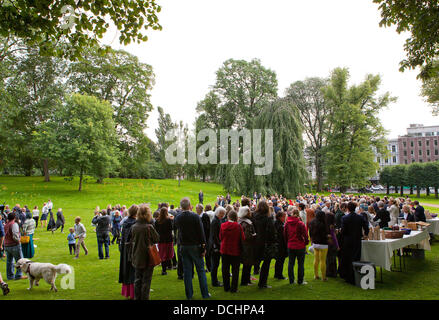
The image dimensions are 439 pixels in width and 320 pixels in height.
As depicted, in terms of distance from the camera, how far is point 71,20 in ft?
20.5

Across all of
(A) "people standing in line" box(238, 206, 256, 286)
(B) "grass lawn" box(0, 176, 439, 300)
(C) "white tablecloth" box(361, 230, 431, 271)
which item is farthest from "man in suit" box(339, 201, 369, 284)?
(A) "people standing in line" box(238, 206, 256, 286)

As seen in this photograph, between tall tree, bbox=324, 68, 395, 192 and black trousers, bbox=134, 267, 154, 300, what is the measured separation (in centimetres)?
3519

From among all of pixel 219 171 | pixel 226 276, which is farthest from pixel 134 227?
pixel 219 171

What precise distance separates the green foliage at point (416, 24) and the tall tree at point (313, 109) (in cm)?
3901

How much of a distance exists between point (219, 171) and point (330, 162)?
17940 millimetres

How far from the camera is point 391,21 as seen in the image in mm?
7906

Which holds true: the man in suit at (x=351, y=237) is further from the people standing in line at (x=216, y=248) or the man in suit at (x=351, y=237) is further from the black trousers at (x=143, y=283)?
the black trousers at (x=143, y=283)

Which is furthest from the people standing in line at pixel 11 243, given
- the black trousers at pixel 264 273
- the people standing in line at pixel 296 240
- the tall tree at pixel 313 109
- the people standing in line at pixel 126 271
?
the tall tree at pixel 313 109

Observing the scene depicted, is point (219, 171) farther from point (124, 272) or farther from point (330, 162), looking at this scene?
point (124, 272)

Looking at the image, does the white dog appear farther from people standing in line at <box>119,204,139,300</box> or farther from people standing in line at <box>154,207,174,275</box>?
people standing in line at <box>154,207,174,275</box>

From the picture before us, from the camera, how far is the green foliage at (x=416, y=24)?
23.0 ft

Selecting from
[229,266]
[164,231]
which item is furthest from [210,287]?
[164,231]

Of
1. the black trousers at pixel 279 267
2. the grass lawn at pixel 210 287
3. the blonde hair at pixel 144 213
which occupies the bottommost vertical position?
the grass lawn at pixel 210 287

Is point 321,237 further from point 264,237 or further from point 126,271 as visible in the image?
point 126,271
